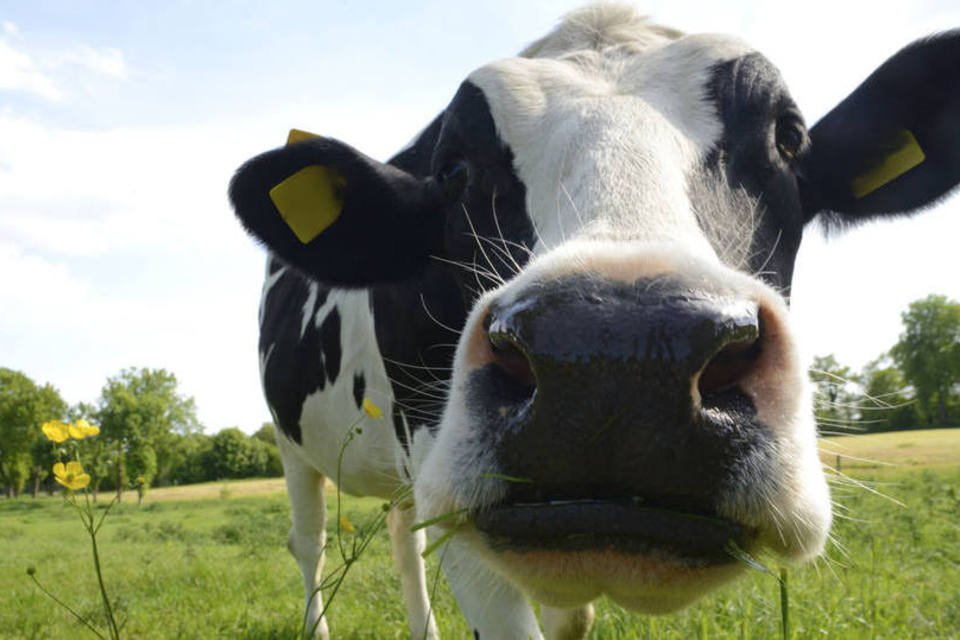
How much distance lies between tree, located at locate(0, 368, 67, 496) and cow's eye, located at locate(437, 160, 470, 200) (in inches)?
2539

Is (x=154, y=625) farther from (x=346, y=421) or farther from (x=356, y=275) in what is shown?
(x=356, y=275)

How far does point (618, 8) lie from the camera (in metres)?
3.46

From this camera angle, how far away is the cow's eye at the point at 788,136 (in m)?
2.66

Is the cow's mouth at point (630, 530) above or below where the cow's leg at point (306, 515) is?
above

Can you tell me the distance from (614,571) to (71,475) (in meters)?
1.71

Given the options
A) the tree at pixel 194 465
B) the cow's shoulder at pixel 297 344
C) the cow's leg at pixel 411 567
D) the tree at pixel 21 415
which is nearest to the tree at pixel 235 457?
the tree at pixel 194 465

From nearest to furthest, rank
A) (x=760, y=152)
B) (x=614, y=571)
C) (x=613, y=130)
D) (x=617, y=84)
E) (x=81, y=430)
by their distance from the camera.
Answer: (x=614, y=571)
(x=613, y=130)
(x=81, y=430)
(x=760, y=152)
(x=617, y=84)

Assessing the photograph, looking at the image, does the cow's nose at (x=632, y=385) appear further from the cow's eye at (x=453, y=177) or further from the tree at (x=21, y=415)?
the tree at (x=21, y=415)

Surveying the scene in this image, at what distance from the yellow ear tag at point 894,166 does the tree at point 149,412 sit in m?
57.3

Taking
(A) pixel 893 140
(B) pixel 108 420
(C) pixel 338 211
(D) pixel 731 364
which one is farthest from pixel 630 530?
(B) pixel 108 420

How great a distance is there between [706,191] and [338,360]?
10.0 feet

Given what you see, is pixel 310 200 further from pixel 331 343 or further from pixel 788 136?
pixel 788 136

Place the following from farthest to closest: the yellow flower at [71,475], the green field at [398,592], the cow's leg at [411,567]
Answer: the cow's leg at [411,567]
the green field at [398,592]
the yellow flower at [71,475]

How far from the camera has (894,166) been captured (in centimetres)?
334
